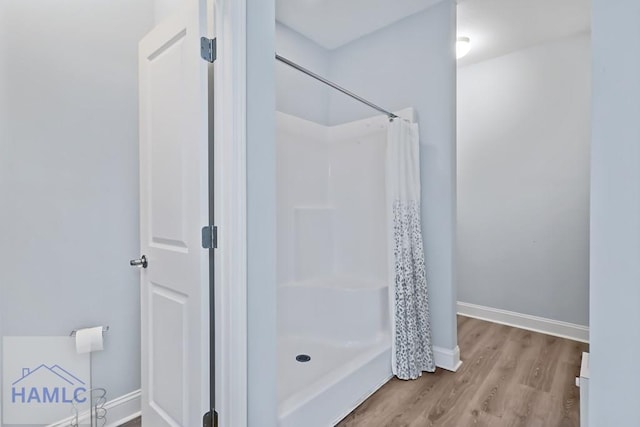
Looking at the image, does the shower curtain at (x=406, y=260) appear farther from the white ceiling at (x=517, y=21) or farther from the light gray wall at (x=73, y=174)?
the light gray wall at (x=73, y=174)

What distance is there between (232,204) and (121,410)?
4.64 feet

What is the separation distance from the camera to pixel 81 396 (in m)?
1.62

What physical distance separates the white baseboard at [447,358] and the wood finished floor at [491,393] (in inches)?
2.1

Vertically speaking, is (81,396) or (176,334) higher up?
(176,334)

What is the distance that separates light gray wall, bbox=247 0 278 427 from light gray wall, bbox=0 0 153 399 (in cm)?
93

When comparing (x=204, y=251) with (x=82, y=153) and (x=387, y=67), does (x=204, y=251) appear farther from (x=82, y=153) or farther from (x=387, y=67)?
(x=387, y=67)

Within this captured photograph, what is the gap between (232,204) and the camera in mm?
1212

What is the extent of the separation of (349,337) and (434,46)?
2.26 metres

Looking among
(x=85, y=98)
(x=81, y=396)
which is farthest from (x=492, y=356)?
(x=85, y=98)

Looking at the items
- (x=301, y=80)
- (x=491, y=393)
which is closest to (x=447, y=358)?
(x=491, y=393)

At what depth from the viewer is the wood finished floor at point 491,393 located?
1.71m

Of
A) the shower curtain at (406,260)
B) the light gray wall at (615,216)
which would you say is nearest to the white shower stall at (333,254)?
the shower curtain at (406,260)

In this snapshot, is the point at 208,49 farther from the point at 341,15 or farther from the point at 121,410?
the point at 121,410

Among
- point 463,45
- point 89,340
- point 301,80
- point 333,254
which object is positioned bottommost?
point 89,340
